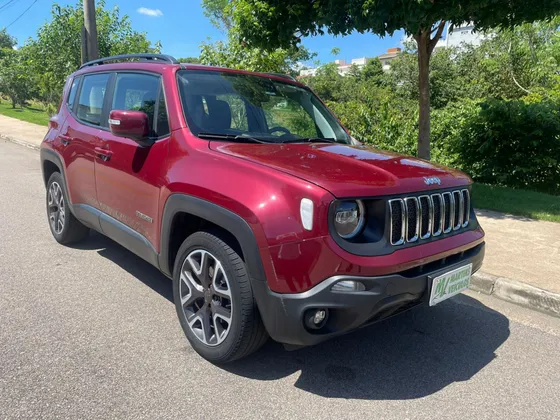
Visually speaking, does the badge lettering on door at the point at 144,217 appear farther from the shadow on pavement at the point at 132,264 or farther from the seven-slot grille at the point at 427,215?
the seven-slot grille at the point at 427,215

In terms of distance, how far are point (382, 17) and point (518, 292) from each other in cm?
345

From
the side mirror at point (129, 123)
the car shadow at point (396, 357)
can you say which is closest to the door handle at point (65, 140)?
the side mirror at point (129, 123)

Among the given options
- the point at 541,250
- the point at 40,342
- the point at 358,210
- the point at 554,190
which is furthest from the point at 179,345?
the point at 554,190

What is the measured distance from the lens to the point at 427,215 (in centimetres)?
293

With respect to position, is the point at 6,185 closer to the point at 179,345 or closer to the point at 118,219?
the point at 118,219

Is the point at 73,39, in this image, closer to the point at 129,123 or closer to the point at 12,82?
the point at 129,123

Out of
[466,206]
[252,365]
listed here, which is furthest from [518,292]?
[252,365]

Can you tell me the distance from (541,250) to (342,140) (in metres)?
2.95

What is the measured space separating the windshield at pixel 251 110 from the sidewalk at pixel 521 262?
1.99 metres

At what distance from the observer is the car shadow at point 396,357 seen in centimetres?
289

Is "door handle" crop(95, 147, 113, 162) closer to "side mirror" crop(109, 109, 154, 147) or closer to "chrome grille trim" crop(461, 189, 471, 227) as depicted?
"side mirror" crop(109, 109, 154, 147)

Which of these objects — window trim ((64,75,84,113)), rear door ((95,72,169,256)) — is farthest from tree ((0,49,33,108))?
rear door ((95,72,169,256))

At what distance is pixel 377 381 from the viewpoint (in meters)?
2.94

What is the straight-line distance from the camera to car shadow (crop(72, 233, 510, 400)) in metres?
2.89
